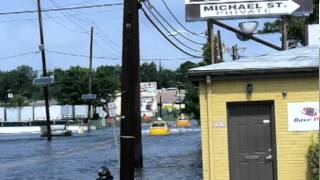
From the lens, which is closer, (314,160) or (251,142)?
(314,160)

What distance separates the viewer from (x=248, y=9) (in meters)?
21.6

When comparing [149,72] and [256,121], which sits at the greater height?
[149,72]

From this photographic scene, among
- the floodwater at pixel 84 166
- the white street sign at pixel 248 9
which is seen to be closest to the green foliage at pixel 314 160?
the floodwater at pixel 84 166

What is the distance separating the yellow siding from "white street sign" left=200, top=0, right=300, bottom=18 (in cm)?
773

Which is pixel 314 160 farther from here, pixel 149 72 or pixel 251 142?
pixel 149 72

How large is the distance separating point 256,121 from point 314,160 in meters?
1.47

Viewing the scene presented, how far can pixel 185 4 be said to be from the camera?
872 inches

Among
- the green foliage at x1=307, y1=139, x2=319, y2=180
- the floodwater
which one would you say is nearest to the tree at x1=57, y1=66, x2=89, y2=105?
the floodwater

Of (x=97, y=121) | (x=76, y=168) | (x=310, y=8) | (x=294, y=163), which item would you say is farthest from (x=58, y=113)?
(x=294, y=163)

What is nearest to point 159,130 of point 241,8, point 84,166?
point 84,166

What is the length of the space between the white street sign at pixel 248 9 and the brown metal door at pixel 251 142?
7856 millimetres

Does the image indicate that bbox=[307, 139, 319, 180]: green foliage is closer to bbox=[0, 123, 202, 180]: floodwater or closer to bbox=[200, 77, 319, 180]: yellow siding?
bbox=[200, 77, 319, 180]: yellow siding

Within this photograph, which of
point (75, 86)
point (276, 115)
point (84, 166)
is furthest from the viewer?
point (75, 86)

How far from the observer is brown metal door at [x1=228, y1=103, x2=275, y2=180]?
1422 cm
